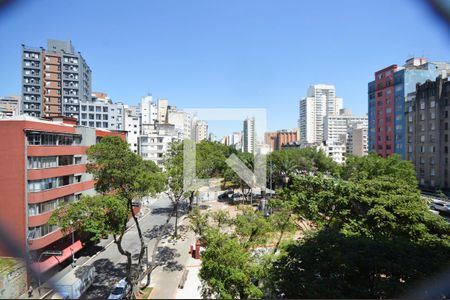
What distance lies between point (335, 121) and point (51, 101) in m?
39.1

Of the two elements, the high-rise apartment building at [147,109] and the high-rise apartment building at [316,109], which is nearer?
the high-rise apartment building at [147,109]

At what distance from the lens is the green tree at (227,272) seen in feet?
12.4

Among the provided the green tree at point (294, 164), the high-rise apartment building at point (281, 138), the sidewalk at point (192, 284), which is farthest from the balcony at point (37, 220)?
the high-rise apartment building at point (281, 138)

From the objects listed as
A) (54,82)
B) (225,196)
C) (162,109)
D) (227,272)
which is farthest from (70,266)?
(162,109)

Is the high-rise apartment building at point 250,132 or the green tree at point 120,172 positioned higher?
the high-rise apartment building at point 250,132

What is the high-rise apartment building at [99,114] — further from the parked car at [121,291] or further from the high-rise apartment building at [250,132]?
the parked car at [121,291]

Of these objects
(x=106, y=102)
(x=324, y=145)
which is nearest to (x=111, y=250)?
(x=106, y=102)

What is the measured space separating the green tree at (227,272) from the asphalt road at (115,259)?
1612mm

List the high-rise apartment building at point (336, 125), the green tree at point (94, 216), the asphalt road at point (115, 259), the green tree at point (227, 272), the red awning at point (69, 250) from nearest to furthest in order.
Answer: the green tree at point (227, 272), the green tree at point (94, 216), the asphalt road at point (115, 259), the red awning at point (69, 250), the high-rise apartment building at point (336, 125)

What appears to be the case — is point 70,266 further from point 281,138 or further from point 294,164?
point 281,138

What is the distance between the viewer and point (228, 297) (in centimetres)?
359

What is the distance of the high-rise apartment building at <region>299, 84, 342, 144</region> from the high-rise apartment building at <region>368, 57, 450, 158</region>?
23.6 m

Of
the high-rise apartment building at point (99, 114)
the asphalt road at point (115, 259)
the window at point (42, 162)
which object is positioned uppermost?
the high-rise apartment building at point (99, 114)

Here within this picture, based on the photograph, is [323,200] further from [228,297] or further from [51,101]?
[51,101]
